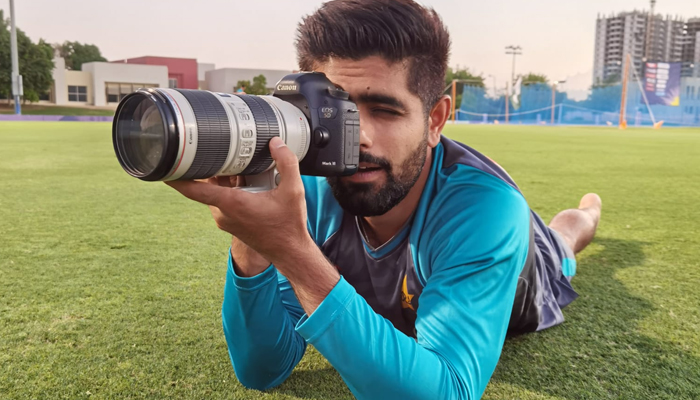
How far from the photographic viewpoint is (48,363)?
1862 mm

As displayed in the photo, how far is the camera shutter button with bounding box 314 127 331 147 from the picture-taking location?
1.47 m

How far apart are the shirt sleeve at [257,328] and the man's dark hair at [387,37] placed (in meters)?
0.67

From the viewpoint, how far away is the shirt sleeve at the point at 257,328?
5.39 ft

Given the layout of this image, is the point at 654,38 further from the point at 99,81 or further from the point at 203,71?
the point at 99,81

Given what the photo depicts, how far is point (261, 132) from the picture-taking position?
1.28 meters

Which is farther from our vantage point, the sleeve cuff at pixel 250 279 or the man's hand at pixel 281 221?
the sleeve cuff at pixel 250 279

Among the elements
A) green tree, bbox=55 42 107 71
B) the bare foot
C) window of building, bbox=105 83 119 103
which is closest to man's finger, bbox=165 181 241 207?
the bare foot

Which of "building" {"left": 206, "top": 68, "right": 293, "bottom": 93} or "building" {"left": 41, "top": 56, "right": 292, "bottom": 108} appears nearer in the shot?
"building" {"left": 41, "top": 56, "right": 292, "bottom": 108}

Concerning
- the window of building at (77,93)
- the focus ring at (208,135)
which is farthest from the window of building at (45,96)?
the focus ring at (208,135)

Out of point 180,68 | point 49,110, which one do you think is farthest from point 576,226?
point 180,68

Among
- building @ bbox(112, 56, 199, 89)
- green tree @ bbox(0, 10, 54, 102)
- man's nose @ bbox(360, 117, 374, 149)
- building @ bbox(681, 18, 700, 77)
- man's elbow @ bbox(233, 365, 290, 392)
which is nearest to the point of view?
man's nose @ bbox(360, 117, 374, 149)

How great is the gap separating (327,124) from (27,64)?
46.3 metres

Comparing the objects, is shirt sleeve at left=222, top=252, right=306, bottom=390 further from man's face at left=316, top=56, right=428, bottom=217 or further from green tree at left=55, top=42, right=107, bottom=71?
green tree at left=55, top=42, right=107, bottom=71

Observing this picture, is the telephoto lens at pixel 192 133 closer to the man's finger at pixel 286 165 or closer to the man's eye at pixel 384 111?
the man's finger at pixel 286 165
